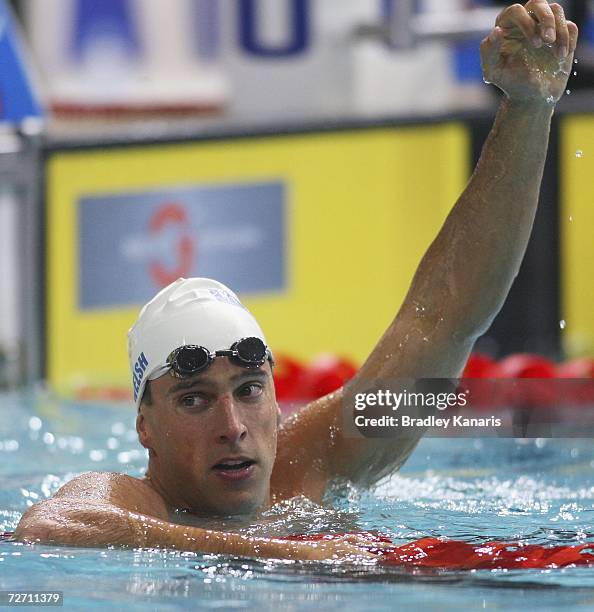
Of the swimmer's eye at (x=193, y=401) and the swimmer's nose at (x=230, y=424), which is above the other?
the swimmer's eye at (x=193, y=401)

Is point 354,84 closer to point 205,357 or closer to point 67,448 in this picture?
point 67,448

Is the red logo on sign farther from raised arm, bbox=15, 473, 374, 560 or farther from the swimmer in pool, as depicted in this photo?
raised arm, bbox=15, 473, 374, 560

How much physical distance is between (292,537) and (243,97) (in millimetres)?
5498

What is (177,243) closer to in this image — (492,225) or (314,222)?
(314,222)

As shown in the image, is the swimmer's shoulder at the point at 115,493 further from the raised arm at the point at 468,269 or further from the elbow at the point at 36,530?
the raised arm at the point at 468,269

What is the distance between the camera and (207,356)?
3.16m

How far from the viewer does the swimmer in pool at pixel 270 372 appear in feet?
9.43

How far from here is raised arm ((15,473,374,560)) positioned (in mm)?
2764

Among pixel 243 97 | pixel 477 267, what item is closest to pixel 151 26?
pixel 243 97

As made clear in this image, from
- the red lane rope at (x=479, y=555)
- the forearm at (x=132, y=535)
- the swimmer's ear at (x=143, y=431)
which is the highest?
the swimmer's ear at (x=143, y=431)

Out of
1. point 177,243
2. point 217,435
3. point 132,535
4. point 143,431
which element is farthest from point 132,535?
point 177,243

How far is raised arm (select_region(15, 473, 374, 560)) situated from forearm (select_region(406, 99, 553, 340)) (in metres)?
0.76

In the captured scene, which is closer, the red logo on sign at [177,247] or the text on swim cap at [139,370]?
the text on swim cap at [139,370]

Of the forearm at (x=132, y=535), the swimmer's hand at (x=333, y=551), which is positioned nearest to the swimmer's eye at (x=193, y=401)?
the forearm at (x=132, y=535)
